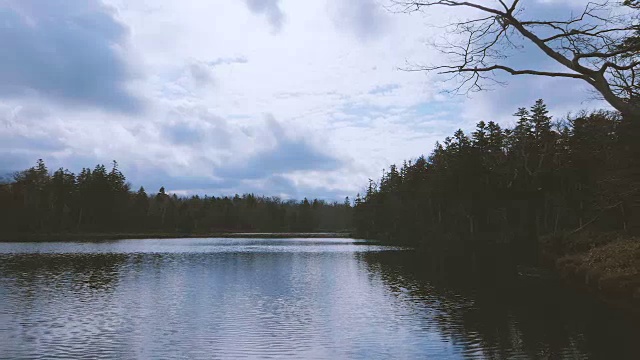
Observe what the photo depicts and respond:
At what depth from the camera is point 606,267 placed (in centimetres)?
3481

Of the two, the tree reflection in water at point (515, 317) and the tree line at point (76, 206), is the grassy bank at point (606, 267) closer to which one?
the tree reflection in water at point (515, 317)

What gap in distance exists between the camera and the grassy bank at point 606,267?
29.4 m

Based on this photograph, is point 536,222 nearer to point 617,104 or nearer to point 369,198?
point 617,104

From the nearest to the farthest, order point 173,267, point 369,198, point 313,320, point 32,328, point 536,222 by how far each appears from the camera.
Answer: point 32,328 < point 313,320 < point 173,267 < point 536,222 < point 369,198

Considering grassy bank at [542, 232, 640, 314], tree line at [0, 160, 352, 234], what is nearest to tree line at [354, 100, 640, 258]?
grassy bank at [542, 232, 640, 314]

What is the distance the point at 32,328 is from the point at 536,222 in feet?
233

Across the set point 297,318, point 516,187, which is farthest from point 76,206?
point 297,318

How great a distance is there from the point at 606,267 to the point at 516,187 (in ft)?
A: 134

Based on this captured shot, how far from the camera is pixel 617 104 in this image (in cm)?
1047

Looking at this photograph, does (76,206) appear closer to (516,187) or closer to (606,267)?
(516,187)

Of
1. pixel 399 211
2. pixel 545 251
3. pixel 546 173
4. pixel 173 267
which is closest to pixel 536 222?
pixel 546 173

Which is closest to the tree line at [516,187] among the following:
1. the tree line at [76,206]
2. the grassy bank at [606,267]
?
the grassy bank at [606,267]

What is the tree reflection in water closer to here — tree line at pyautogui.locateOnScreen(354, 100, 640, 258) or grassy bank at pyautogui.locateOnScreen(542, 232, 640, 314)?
grassy bank at pyautogui.locateOnScreen(542, 232, 640, 314)

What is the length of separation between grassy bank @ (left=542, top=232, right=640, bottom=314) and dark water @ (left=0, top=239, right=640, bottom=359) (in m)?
2.35
